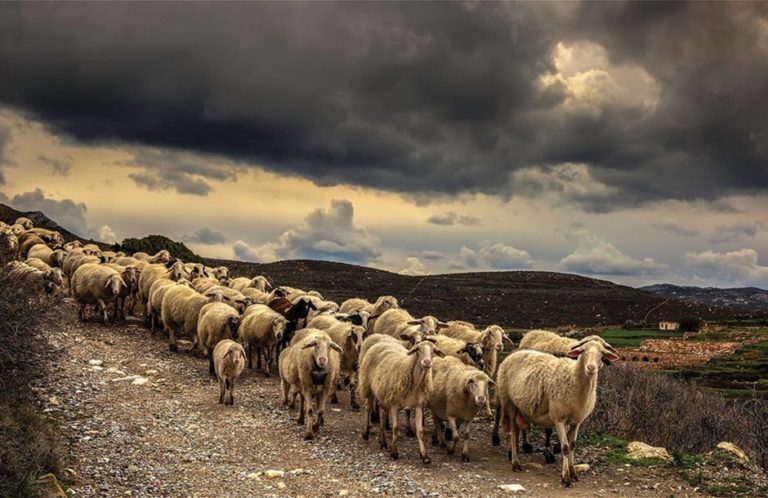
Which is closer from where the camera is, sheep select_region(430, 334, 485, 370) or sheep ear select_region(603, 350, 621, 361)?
sheep ear select_region(603, 350, 621, 361)

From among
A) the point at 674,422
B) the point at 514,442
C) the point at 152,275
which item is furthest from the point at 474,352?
the point at 152,275

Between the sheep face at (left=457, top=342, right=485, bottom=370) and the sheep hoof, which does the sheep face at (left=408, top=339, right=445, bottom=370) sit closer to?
the sheep face at (left=457, top=342, right=485, bottom=370)

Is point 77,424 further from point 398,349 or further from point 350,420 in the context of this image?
point 398,349

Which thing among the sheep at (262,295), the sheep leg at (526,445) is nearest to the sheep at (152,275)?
the sheep at (262,295)

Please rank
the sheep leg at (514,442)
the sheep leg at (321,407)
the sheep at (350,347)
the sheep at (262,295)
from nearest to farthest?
the sheep leg at (514,442)
the sheep leg at (321,407)
the sheep at (350,347)
the sheep at (262,295)

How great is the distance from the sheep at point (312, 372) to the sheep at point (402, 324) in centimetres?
430

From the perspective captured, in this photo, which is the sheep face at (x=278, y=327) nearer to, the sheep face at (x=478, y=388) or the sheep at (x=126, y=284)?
the sheep face at (x=478, y=388)

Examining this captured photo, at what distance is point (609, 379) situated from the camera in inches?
1077

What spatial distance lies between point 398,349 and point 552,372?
13.0ft

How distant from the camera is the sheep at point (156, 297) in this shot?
24.5 m

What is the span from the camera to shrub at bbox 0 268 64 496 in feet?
31.1

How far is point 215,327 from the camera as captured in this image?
2028 cm

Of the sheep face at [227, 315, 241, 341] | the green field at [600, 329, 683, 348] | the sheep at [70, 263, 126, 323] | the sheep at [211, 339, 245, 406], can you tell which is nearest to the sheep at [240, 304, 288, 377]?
the sheep face at [227, 315, 241, 341]

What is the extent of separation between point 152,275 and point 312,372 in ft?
50.6
